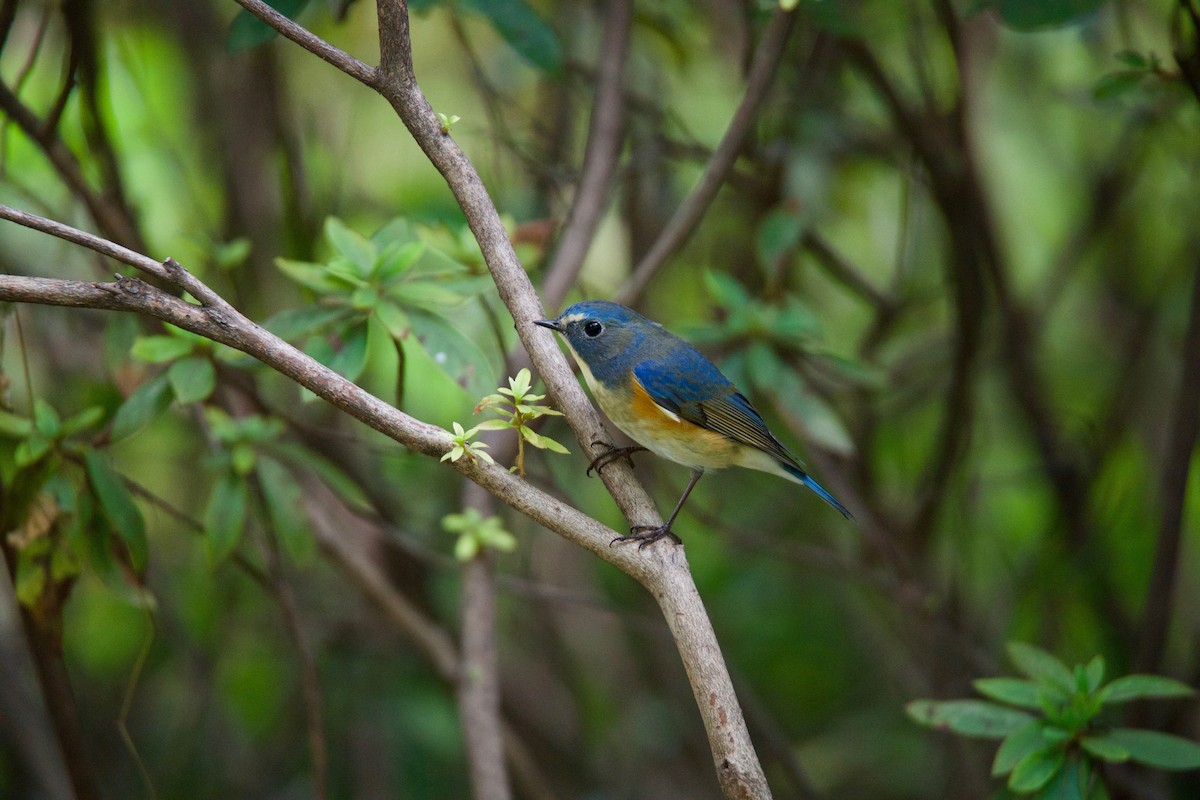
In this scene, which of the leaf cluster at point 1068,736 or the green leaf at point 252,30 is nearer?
the leaf cluster at point 1068,736

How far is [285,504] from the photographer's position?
10.5 ft

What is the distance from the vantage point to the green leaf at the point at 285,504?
125 inches

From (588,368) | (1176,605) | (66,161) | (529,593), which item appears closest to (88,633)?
(529,593)

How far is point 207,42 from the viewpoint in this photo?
15.6 feet

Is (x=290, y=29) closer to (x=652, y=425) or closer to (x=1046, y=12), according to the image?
(x=652, y=425)

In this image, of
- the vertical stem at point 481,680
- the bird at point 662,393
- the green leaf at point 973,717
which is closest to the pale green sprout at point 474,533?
the vertical stem at point 481,680

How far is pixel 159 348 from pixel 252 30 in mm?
929

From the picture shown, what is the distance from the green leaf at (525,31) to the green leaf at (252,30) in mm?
593

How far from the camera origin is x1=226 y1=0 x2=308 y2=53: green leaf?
114 inches

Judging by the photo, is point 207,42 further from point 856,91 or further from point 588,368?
point 856,91

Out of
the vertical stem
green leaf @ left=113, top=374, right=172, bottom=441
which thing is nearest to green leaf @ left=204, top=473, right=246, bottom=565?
green leaf @ left=113, top=374, right=172, bottom=441

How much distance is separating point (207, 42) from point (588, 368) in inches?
109

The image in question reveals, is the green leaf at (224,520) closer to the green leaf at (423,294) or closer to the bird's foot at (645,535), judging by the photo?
the green leaf at (423,294)

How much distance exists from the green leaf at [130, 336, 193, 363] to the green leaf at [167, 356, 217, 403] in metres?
0.03
